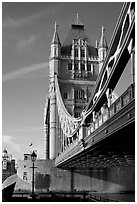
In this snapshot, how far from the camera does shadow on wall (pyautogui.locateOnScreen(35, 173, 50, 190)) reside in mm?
70250

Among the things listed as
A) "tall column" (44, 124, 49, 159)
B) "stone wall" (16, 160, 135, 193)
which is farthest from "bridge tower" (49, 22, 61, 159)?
"tall column" (44, 124, 49, 159)

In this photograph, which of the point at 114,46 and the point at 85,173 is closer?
the point at 114,46

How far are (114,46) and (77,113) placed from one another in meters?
61.4

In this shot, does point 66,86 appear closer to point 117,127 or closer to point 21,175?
point 21,175

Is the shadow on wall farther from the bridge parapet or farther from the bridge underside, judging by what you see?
the bridge parapet

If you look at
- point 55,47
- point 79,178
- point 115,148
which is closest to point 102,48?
point 55,47

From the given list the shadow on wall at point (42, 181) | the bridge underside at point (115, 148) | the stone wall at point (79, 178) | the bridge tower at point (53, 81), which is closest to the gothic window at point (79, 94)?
the bridge tower at point (53, 81)

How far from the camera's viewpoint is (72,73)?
8894 cm

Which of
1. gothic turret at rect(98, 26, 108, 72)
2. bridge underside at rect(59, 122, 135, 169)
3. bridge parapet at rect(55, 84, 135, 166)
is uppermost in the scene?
gothic turret at rect(98, 26, 108, 72)

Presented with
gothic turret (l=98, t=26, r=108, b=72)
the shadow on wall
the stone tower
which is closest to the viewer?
the shadow on wall

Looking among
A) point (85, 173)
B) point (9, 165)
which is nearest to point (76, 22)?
point (85, 173)

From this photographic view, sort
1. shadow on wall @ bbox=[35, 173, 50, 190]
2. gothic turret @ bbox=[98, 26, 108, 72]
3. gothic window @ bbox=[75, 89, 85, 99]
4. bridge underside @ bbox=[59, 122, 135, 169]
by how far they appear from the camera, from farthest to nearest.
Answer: gothic turret @ bbox=[98, 26, 108, 72] → gothic window @ bbox=[75, 89, 85, 99] → shadow on wall @ bbox=[35, 173, 50, 190] → bridge underside @ bbox=[59, 122, 135, 169]

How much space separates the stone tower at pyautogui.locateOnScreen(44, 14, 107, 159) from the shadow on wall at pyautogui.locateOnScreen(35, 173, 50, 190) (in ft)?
22.7

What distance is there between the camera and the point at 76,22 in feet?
341
